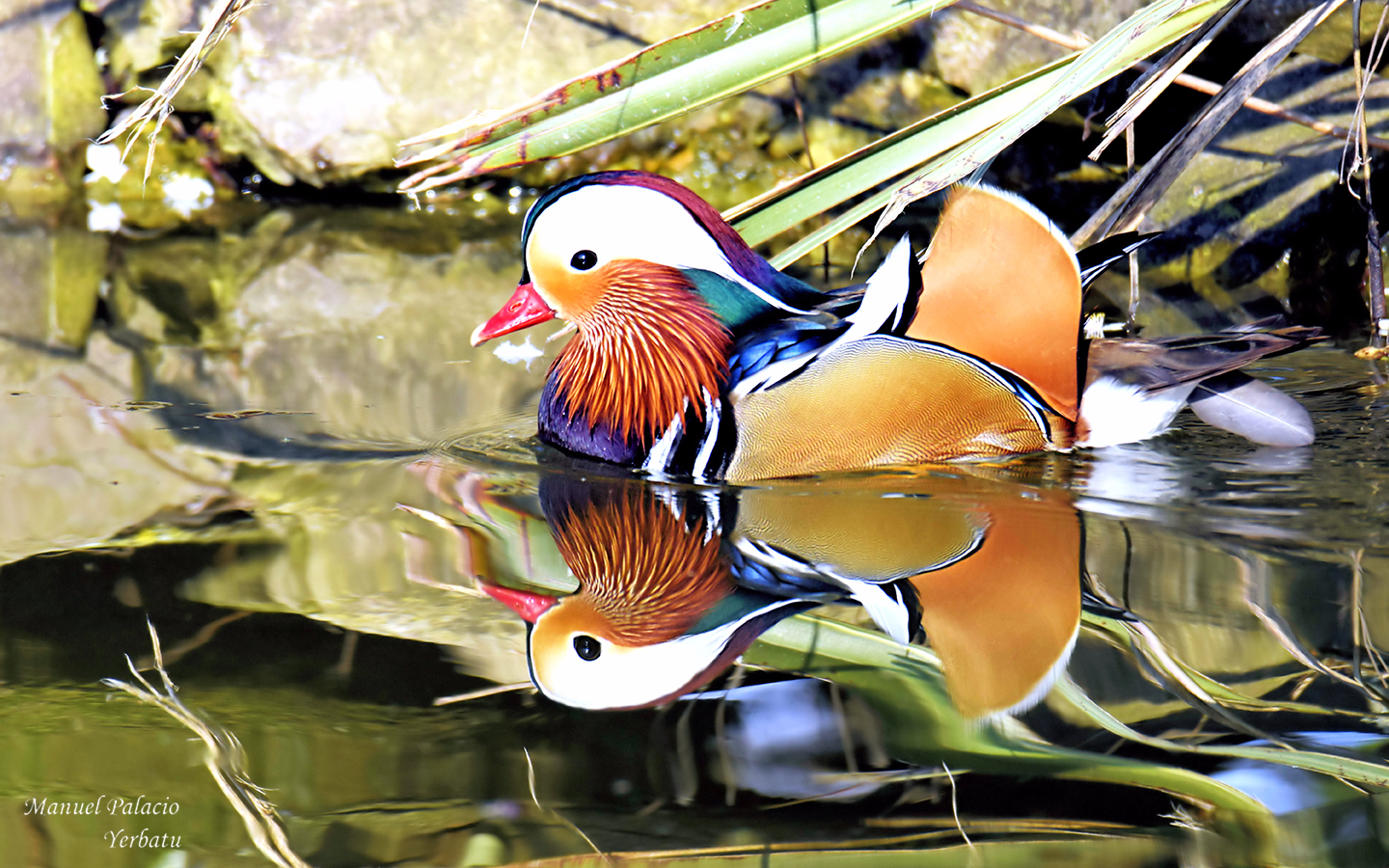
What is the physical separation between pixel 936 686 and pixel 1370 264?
248cm

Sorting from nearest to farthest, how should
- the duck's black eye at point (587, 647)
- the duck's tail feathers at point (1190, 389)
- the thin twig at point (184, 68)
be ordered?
the duck's black eye at point (587, 647), the thin twig at point (184, 68), the duck's tail feathers at point (1190, 389)

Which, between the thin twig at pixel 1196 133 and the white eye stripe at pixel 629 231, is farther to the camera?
the white eye stripe at pixel 629 231

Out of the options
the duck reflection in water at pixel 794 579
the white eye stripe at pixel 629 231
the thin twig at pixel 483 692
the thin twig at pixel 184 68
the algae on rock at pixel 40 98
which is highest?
the algae on rock at pixel 40 98

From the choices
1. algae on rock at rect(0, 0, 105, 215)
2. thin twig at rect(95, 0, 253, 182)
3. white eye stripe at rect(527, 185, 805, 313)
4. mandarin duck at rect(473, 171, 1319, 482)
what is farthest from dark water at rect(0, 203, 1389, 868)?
algae on rock at rect(0, 0, 105, 215)

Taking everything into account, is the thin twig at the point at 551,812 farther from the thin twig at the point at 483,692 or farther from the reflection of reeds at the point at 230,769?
the reflection of reeds at the point at 230,769

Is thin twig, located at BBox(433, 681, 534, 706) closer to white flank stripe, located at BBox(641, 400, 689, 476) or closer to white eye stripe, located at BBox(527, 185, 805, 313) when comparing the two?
white flank stripe, located at BBox(641, 400, 689, 476)

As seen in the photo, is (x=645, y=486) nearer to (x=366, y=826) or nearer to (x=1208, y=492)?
(x=1208, y=492)

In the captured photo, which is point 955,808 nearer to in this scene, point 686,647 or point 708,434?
point 686,647

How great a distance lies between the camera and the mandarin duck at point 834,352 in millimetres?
2891

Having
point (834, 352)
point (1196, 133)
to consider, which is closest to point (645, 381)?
point (834, 352)

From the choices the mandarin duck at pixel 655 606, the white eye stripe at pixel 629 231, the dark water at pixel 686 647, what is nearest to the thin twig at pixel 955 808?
the dark water at pixel 686 647

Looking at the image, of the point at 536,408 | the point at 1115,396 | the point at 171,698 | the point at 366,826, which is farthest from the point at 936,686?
the point at 536,408

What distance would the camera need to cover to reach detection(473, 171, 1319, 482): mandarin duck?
9.48 feet

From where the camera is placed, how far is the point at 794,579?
2.23 metres
